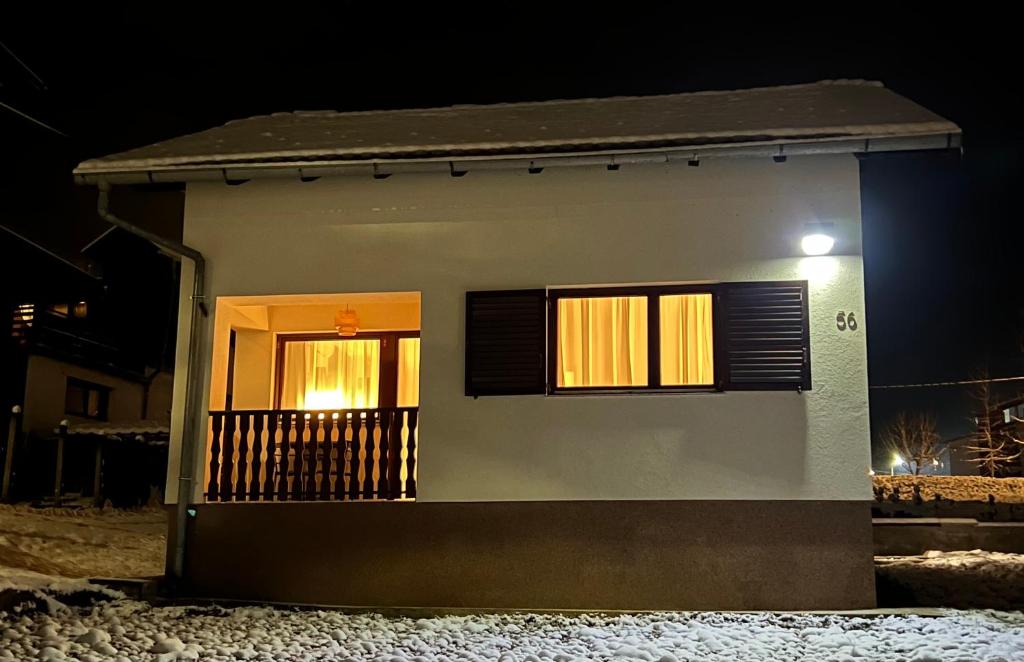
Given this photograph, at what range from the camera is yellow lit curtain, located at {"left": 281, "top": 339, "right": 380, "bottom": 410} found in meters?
10.6

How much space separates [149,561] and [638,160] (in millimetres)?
7234

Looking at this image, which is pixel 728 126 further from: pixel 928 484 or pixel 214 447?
pixel 928 484

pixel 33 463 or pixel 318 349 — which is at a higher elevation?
pixel 318 349

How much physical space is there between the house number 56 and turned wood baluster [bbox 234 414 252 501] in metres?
5.40

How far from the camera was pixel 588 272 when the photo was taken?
795 cm

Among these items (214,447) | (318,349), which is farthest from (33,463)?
(214,447)

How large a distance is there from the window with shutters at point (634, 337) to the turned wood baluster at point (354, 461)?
4.36ft

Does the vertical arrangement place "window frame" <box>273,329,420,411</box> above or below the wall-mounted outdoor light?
below

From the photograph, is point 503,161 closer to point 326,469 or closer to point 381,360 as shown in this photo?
point 326,469

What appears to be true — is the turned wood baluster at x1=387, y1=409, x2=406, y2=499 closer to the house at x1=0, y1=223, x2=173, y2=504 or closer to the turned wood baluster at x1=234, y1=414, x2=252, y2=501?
the turned wood baluster at x1=234, y1=414, x2=252, y2=501

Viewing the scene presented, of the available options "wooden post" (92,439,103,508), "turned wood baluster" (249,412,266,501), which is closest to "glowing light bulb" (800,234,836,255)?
"turned wood baluster" (249,412,266,501)

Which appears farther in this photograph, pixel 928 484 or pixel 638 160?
pixel 928 484

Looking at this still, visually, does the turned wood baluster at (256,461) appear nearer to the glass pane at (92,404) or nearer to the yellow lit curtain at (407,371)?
the yellow lit curtain at (407,371)

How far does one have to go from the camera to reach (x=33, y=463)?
57.9 feet
